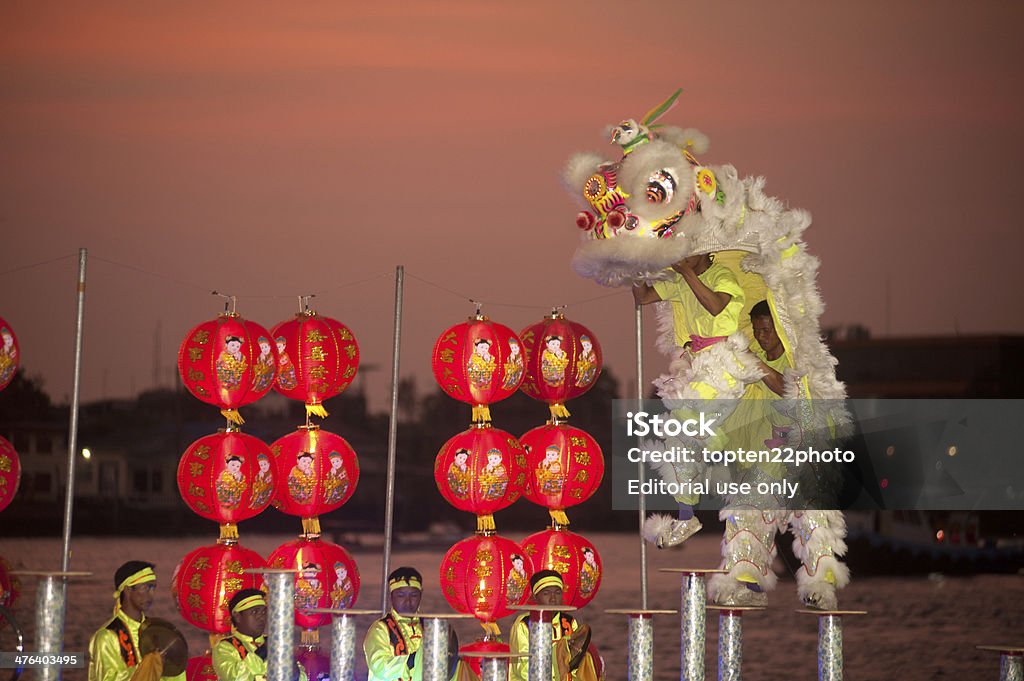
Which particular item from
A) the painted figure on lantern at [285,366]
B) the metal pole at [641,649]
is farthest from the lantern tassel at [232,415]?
the metal pole at [641,649]

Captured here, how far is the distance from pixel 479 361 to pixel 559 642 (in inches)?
45.1

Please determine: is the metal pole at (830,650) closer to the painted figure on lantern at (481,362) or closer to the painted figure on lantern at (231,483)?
the painted figure on lantern at (481,362)

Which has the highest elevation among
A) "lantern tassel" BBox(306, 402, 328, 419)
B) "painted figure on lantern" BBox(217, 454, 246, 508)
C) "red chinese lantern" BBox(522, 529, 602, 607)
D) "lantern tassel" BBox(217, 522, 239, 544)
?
"lantern tassel" BBox(306, 402, 328, 419)

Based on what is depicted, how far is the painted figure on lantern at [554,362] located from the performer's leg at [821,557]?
1.15 meters

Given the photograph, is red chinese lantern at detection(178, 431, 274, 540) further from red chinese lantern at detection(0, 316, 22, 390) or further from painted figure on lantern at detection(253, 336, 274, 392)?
red chinese lantern at detection(0, 316, 22, 390)

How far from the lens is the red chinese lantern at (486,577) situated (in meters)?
5.96

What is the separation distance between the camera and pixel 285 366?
625 cm

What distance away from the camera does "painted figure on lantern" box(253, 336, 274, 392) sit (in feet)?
19.8

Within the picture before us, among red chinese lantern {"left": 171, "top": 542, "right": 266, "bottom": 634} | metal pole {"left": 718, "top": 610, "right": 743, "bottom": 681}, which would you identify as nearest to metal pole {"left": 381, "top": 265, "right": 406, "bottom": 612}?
red chinese lantern {"left": 171, "top": 542, "right": 266, "bottom": 634}

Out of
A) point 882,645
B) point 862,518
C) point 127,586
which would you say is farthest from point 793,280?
point 862,518

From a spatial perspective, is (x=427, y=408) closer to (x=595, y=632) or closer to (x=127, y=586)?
(x=595, y=632)

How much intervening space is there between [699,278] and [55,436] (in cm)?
561

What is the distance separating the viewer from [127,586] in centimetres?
542

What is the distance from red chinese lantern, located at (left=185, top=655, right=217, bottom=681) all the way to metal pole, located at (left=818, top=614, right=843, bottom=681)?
7.57ft
